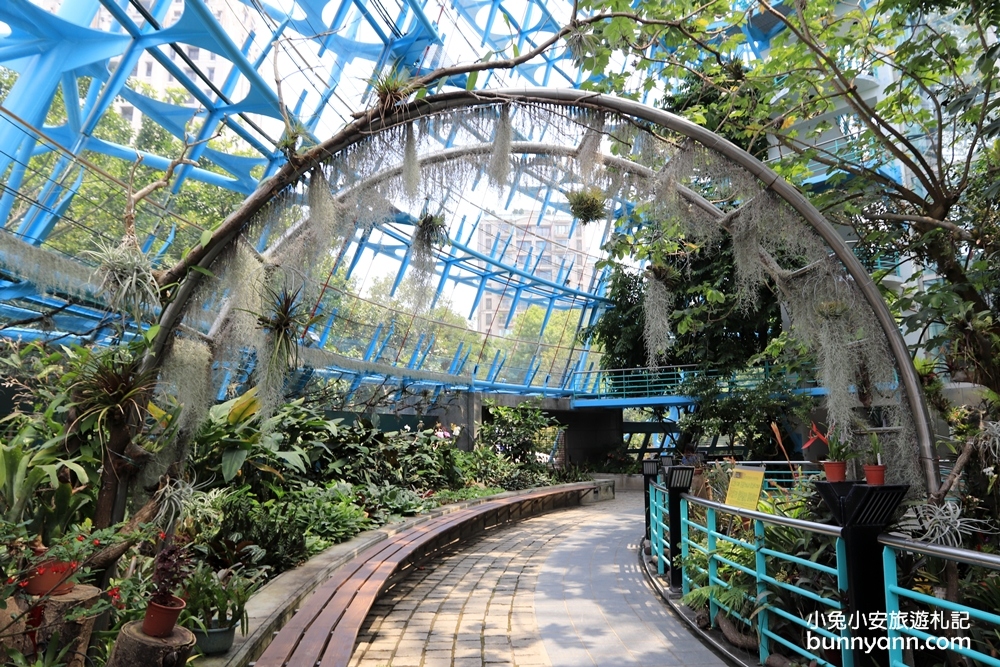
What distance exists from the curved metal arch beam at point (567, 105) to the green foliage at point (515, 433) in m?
10.4

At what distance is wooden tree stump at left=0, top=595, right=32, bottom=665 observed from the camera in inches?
96.4

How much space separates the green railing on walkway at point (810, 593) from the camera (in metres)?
2.43

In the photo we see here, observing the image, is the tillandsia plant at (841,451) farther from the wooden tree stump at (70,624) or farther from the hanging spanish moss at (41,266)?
the hanging spanish moss at (41,266)

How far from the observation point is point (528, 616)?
4656 millimetres

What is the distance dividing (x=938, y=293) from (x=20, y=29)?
280 inches

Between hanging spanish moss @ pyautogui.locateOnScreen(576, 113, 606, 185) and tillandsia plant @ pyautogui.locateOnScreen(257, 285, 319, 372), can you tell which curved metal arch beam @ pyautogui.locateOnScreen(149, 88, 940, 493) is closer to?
hanging spanish moss @ pyautogui.locateOnScreen(576, 113, 606, 185)

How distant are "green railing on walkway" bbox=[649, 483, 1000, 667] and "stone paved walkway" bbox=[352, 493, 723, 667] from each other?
37cm

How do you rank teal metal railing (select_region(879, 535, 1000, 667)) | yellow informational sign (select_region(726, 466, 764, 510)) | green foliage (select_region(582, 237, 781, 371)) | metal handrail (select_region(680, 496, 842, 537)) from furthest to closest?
1. green foliage (select_region(582, 237, 781, 371))
2. yellow informational sign (select_region(726, 466, 764, 510))
3. metal handrail (select_region(680, 496, 842, 537))
4. teal metal railing (select_region(879, 535, 1000, 667))

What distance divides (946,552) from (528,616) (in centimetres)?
306

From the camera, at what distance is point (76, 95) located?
6.16 m

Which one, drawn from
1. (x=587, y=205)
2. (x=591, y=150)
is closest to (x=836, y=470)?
(x=587, y=205)

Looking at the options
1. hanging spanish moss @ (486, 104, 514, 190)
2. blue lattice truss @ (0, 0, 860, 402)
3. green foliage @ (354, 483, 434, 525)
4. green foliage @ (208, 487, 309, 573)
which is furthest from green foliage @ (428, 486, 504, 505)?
hanging spanish moss @ (486, 104, 514, 190)

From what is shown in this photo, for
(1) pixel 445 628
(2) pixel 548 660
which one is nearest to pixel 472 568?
(1) pixel 445 628

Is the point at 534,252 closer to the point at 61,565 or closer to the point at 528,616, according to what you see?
the point at 528,616
